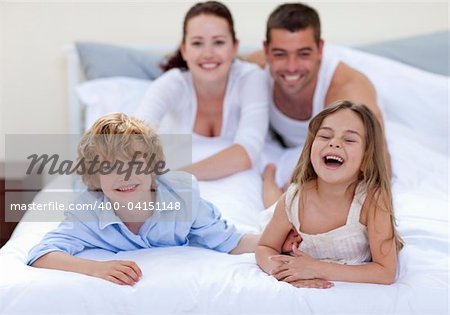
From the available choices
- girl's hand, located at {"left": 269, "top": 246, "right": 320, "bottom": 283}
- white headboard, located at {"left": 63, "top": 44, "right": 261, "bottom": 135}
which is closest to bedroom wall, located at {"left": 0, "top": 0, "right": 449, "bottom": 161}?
white headboard, located at {"left": 63, "top": 44, "right": 261, "bottom": 135}

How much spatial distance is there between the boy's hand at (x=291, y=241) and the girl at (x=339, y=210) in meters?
0.01

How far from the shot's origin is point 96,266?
136cm

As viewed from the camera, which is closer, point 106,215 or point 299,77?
point 106,215

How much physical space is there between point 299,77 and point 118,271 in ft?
3.69

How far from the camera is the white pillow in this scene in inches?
96.7

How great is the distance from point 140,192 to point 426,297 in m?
0.59

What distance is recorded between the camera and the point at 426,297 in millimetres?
1322

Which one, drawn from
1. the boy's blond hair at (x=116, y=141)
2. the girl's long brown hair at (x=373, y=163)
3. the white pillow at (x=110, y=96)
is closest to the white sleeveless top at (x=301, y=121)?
the white pillow at (x=110, y=96)

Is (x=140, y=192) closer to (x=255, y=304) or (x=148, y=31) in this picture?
(x=255, y=304)

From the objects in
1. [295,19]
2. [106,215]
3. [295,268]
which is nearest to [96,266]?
[106,215]

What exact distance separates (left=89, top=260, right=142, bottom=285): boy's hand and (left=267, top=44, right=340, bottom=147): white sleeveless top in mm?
1088

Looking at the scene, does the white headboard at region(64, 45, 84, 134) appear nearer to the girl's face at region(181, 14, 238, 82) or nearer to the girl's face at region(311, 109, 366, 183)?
the girl's face at region(181, 14, 238, 82)

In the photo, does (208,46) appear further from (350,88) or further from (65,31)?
(65,31)

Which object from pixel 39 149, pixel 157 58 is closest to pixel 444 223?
pixel 157 58
